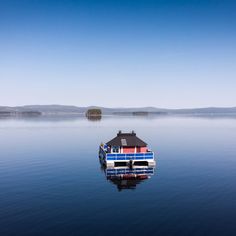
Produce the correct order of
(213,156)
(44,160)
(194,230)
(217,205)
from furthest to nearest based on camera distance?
(213,156) → (44,160) → (217,205) → (194,230)

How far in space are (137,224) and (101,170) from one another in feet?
89.8

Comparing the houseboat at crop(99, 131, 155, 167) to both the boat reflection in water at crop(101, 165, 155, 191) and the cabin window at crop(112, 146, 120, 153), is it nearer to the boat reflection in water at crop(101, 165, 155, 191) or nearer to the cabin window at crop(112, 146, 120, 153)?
the cabin window at crop(112, 146, 120, 153)

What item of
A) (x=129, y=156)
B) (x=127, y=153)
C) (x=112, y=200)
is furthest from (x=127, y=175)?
(x=112, y=200)

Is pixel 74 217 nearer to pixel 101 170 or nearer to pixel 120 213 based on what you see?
pixel 120 213

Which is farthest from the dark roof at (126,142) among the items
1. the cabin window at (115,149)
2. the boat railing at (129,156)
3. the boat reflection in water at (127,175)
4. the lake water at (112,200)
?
the lake water at (112,200)

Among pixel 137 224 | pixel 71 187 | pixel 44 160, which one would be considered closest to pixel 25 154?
pixel 44 160

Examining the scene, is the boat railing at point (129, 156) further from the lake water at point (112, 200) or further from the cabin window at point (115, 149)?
the lake water at point (112, 200)

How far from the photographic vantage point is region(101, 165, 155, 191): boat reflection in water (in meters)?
45.6

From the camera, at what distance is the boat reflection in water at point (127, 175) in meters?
45.6

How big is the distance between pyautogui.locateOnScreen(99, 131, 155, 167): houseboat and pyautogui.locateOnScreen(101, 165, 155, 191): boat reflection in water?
1.08 metres

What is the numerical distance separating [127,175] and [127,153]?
20.7 feet

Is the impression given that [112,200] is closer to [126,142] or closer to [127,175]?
[127,175]

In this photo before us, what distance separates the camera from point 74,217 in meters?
30.9

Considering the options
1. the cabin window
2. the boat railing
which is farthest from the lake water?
the cabin window
